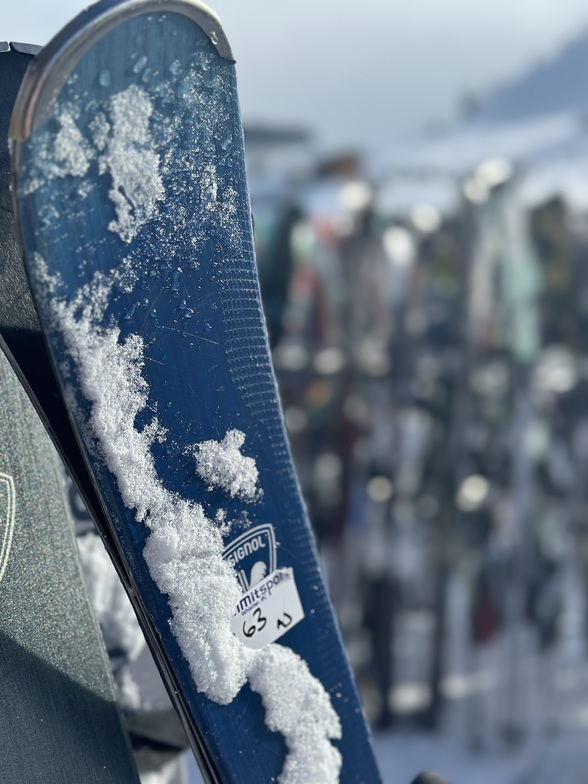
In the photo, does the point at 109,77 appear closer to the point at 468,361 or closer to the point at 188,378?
the point at 188,378

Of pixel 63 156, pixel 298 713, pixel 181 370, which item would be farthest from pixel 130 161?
pixel 298 713

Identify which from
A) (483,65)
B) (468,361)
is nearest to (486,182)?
(468,361)

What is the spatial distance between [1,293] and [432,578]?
248 centimetres

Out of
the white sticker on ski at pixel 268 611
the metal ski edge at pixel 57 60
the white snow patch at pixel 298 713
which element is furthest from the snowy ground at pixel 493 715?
the metal ski edge at pixel 57 60

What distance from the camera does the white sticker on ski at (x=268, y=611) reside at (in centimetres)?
103

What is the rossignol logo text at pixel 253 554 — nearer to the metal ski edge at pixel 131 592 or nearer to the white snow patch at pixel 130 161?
the metal ski edge at pixel 131 592

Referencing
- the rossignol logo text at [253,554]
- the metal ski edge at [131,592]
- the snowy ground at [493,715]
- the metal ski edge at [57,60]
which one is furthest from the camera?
the snowy ground at [493,715]

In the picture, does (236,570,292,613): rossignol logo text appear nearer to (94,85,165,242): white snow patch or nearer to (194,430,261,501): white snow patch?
(194,430,261,501): white snow patch

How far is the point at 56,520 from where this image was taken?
106cm

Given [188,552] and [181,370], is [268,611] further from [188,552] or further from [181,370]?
[181,370]

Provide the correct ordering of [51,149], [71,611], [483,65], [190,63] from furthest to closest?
[483,65]
[71,611]
[190,63]
[51,149]

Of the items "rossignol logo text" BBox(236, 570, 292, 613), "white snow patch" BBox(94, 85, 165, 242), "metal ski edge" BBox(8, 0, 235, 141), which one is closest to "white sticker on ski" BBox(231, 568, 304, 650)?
"rossignol logo text" BBox(236, 570, 292, 613)

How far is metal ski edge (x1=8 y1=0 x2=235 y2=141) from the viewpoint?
29.2 inches

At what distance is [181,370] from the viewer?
0.93 m
